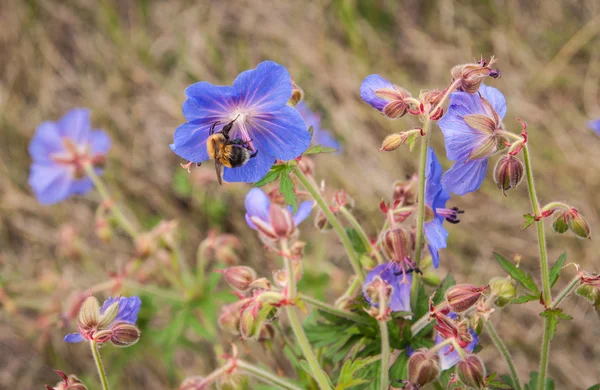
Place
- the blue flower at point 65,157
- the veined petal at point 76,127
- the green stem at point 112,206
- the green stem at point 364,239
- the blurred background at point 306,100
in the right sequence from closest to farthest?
the green stem at point 364,239 → the green stem at point 112,206 → the blue flower at point 65,157 → the veined petal at point 76,127 → the blurred background at point 306,100

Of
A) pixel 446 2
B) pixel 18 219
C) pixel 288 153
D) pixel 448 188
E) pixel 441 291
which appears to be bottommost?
pixel 441 291

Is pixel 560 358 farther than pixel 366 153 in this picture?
No

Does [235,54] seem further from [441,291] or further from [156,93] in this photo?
[441,291]

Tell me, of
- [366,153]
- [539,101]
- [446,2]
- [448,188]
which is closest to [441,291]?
[448,188]

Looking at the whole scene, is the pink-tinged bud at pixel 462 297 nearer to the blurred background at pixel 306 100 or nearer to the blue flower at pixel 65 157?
the blurred background at pixel 306 100

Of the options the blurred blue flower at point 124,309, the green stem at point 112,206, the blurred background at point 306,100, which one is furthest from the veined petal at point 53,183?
the blurred blue flower at point 124,309

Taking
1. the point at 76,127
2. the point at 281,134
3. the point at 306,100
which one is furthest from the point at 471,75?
the point at 306,100
